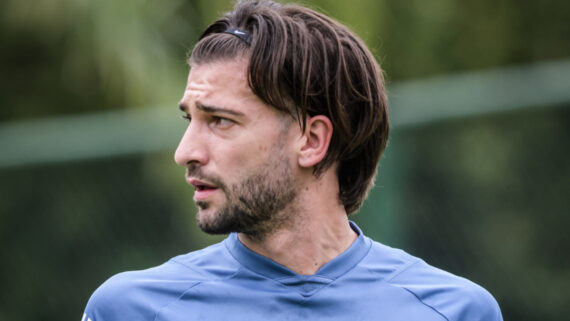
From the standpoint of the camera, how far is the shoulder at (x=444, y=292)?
2771mm

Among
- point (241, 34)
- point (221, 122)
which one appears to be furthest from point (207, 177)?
point (241, 34)

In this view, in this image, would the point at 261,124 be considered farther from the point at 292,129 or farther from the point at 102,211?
the point at 102,211

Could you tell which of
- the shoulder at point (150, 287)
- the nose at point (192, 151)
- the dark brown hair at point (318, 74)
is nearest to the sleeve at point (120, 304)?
the shoulder at point (150, 287)

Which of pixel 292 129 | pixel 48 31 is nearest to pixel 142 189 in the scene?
pixel 48 31

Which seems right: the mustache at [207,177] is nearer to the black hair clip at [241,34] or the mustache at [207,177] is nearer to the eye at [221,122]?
the eye at [221,122]

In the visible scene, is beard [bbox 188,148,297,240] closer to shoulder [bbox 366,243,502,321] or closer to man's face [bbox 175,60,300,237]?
man's face [bbox 175,60,300,237]

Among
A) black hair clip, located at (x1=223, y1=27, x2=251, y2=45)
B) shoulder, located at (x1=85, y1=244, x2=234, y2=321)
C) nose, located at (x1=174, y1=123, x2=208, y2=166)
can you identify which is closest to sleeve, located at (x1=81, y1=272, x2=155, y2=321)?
shoulder, located at (x1=85, y1=244, x2=234, y2=321)

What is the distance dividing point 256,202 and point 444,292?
23.1 inches

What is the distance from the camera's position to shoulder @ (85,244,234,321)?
106 inches

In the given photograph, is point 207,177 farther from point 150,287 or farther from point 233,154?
point 150,287

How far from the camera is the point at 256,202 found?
2.76 m

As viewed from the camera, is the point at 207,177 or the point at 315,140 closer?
the point at 207,177

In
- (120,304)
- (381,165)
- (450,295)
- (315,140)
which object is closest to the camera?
(120,304)

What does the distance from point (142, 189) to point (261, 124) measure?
2.53 metres
